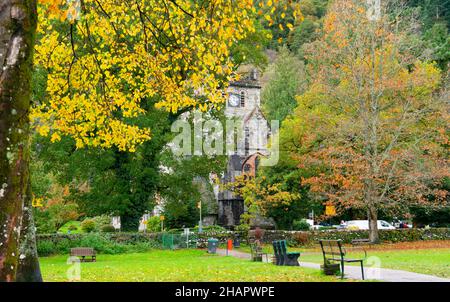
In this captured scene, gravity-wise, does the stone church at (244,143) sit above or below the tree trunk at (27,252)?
above

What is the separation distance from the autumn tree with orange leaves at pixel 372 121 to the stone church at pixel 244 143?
6.52 m

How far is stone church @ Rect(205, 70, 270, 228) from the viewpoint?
194 ft

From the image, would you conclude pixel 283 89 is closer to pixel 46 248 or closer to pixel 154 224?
pixel 154 224

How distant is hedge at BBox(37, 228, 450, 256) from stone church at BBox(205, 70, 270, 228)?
23.6 feet

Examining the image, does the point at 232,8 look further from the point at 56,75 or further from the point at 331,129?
the point at 331,129

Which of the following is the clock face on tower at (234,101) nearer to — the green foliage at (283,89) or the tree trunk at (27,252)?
the green foliage at (283,89)

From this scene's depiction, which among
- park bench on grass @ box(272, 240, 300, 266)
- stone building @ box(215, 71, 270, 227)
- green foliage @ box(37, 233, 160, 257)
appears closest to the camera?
park bench on grass @ box(272, 240, 300, 266)

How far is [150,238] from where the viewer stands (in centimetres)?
3594

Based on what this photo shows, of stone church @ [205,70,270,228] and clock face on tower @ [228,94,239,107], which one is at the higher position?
clock face on tower @ [228,94,239,107]

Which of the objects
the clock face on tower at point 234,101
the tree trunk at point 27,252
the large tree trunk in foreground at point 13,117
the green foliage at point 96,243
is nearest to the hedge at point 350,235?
the green foliage at point 96,243

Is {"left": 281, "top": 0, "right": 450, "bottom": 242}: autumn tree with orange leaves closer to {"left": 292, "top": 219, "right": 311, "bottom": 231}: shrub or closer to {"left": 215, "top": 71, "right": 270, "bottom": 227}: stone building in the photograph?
{"left": 215, "top": 71, "right": 270, "bottom": 227}: stone building

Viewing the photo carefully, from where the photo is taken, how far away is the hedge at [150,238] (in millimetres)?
32375

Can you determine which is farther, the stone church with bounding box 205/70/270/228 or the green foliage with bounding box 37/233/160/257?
the stone church with bounding box 205/70/270/228

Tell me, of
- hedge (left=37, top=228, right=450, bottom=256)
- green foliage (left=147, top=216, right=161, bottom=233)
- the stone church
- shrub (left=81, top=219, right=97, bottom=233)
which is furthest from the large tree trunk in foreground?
shrub (left=81, top=219, right=97, bottom=233)
